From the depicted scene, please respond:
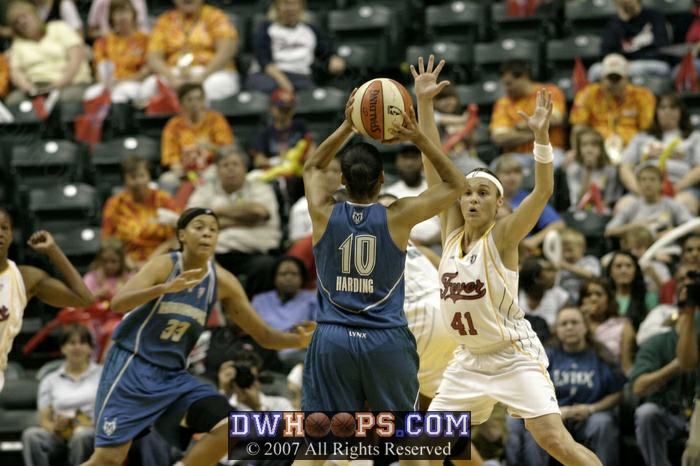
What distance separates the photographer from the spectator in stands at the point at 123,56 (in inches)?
539

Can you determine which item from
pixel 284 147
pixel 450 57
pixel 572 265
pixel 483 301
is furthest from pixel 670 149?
pixel 483 301

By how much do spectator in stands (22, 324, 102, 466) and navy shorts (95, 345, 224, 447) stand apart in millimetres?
1695

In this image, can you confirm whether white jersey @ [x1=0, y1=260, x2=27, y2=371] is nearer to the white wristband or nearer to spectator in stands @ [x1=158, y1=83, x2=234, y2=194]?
the white wristband

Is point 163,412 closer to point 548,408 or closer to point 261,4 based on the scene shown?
point 548,408

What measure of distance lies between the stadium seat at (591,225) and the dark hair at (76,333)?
4522 millimetres

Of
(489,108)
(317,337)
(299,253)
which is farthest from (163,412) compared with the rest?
(489,108)

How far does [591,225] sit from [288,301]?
2985 mm

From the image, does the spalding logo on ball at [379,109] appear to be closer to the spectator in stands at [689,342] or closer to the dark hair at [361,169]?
the dark hair at [361,169]

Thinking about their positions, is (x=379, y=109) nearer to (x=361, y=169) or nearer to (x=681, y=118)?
(x=361, y=169)

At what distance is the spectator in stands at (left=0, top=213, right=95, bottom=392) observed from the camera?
298 inches

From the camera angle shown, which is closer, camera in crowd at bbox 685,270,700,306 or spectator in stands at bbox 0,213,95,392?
spectator in stands at bbox 0,213,95,392

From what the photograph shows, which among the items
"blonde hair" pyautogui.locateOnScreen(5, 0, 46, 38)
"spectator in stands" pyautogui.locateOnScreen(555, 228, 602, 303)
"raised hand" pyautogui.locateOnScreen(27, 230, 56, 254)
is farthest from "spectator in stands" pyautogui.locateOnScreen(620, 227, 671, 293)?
"blonde hair" pyautogui.locateOnScreen(5, 0, 46, 38)

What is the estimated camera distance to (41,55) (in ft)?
45.5

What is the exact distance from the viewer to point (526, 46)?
531 inches
